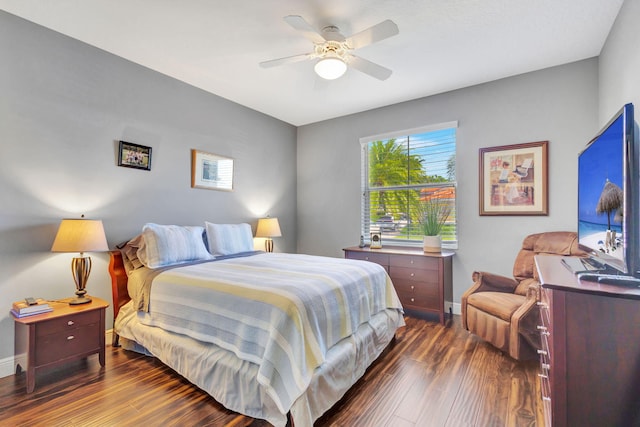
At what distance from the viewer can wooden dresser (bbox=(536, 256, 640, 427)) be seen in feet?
3.75

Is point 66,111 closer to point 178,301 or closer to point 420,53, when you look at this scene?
point 178,301

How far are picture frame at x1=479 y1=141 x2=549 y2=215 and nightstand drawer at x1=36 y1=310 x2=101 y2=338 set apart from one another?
3.88 meters

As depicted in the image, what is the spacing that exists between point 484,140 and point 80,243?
405 cm

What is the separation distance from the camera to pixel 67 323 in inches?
85.0

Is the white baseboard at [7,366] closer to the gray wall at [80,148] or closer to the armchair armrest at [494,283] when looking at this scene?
the gray wall at [80,148]

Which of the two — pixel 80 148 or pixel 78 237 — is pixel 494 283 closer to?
pixel 78 237

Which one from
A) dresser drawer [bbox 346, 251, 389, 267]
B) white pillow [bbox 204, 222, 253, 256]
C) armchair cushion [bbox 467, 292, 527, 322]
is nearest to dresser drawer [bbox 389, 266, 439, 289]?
dresser drawer [bbox 346, 251, 389, 267]

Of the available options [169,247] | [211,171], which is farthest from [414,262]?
[211,171]

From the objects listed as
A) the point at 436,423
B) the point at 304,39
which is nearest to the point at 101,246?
the point at 304,39

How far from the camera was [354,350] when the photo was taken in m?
2.03

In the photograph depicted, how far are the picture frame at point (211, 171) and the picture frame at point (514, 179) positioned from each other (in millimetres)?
3126

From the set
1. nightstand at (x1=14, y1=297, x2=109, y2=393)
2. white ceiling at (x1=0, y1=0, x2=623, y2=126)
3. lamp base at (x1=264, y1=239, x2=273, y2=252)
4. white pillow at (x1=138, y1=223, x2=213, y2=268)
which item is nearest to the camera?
nightstand at (x1=14, y1=297, x2=109, y2=393)

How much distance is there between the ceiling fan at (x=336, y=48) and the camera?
205 centimetres

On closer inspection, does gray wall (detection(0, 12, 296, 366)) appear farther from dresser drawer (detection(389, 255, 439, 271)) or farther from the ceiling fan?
dresser drawer (detection(389, 255, 439, 271))
